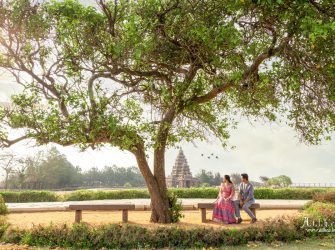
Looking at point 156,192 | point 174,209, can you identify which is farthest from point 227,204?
point 156,192

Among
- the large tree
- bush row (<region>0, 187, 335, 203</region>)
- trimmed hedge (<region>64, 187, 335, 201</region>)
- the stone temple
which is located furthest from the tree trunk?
the stone temple

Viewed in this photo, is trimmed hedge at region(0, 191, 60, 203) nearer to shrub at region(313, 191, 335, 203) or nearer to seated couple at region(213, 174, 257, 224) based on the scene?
seated couple at region(213, 174, 257, 224)

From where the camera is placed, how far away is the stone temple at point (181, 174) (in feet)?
245

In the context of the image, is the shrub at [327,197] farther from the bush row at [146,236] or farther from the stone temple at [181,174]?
the stone temple at [181,174]

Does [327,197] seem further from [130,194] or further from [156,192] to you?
[130,194]

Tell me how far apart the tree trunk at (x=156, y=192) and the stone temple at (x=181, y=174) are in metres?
60.3

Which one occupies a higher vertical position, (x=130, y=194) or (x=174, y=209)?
(x=174, y=209)

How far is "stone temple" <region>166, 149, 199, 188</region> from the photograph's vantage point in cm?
7462

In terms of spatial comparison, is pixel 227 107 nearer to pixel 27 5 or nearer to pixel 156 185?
pixel 156 185

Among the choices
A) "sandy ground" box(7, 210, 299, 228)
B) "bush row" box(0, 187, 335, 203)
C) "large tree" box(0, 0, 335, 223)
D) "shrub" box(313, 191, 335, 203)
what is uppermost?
"large tree" box(0, 0, 335, 223)

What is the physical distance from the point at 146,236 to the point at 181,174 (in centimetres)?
6679

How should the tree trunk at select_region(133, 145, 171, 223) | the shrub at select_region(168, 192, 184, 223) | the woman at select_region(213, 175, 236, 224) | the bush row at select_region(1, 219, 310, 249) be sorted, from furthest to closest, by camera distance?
1. the shrub at select_region(168, 192, 184, 223)
2. the tree trunk at select_region(133, 145, 171, 223)
3. the woman at select_region(213, 175, 236, 224)
4. the bush row at select_region(1, 219, 310, 249)

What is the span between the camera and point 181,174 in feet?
247

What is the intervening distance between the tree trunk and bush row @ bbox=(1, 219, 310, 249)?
2895 millimetres
